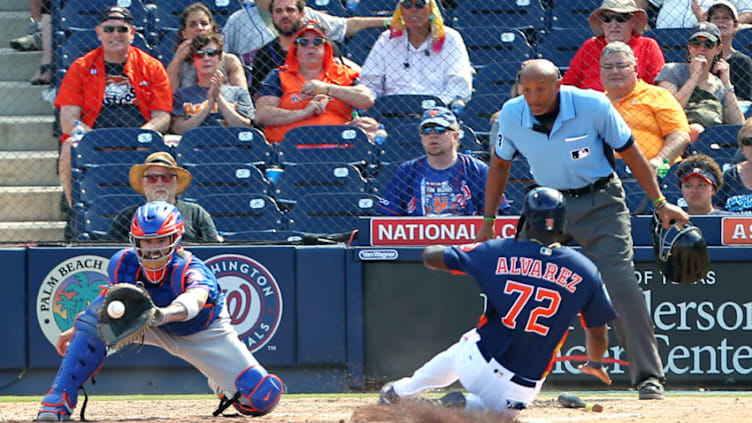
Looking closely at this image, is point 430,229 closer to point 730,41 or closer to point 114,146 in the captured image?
point 114,146

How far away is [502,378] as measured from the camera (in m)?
4.99

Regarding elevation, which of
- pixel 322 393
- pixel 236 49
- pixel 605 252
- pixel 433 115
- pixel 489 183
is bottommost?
pixel 322 393

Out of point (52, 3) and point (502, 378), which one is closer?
point (502, 378)

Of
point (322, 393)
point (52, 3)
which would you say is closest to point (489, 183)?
point (322, 393)

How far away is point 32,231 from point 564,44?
4878 mm


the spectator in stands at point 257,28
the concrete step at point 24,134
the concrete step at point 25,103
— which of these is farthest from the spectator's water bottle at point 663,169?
the concrete step at point 25,103

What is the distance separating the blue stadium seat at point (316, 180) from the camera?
8453mm

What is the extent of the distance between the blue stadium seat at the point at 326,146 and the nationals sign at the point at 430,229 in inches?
49.5

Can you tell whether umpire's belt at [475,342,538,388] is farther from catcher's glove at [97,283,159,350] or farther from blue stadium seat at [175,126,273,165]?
blue stadium seat at [175,126,273,165]

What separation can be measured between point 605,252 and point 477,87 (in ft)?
12.4

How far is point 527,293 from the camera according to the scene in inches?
194

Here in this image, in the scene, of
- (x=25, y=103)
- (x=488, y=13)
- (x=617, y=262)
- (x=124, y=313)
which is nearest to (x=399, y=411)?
(x=124, y=313)

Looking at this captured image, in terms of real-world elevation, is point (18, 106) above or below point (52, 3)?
below

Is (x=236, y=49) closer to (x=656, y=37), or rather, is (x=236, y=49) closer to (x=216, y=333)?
(x=656, y=37)
